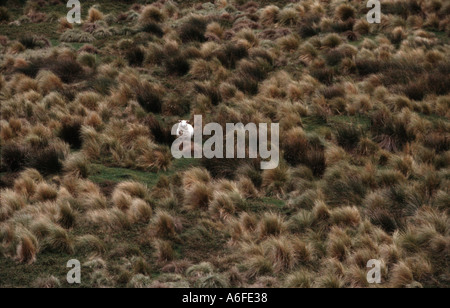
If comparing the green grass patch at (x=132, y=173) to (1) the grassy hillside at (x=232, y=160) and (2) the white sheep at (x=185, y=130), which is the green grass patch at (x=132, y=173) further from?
(2) the white sheep at (x=185, y=130)

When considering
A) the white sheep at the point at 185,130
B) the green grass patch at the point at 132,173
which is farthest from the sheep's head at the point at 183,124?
the green grass patch at the point at 132,173

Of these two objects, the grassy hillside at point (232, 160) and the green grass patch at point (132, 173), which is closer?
the grassy hillside at point (232, 160)

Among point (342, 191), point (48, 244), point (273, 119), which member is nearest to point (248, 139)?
point (273, 119)

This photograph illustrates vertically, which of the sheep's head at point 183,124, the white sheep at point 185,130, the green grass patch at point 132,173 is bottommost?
the green grass patch at point 132,173

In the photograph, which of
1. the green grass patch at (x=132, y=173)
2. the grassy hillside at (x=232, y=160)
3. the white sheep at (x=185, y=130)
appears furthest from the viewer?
the white sheep at (x=185, y=130)

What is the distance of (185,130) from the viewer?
13055 mm

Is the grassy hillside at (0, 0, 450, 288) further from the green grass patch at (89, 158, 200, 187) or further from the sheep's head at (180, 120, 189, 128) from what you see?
the sheep's head at (180, 120, 189, 128)

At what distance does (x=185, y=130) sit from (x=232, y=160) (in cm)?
187

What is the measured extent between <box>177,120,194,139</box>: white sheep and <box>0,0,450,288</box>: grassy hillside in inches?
14.0

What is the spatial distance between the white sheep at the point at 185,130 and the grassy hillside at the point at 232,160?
35cm

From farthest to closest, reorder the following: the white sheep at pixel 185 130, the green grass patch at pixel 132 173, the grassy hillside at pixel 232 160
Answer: the white sheep at pixel 185 130
the green grass patch at pixel 132 173
the grassy hillside at pixel 232 160

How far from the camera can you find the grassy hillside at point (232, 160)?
28.2 ft

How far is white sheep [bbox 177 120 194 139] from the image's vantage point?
13.0 meters
